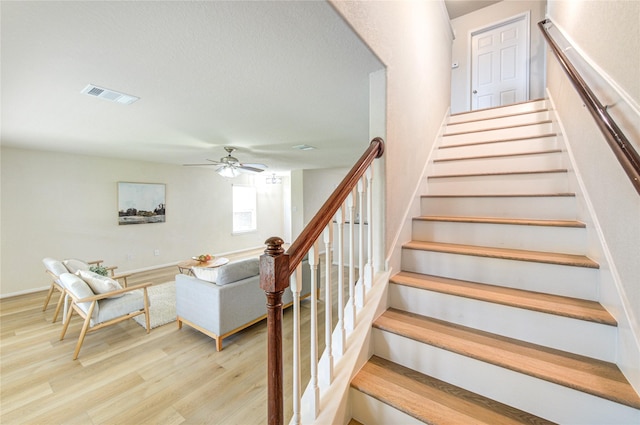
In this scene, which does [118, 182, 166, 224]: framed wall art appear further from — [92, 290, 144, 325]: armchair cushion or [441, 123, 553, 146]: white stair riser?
[441, 123, 553, 146]: white stair riser

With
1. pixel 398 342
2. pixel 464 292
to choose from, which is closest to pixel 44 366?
pixel 398 342

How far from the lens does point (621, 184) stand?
3.67ft

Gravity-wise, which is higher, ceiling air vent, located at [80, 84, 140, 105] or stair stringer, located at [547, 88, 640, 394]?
ceiling air vent, located at [80, 84, 140, 105]

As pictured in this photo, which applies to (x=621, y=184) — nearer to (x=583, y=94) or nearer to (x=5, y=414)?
(x=583, y=94)

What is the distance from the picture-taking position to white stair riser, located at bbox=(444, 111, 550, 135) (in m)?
2.60

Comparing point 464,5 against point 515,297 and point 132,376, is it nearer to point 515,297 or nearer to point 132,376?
point 515,297

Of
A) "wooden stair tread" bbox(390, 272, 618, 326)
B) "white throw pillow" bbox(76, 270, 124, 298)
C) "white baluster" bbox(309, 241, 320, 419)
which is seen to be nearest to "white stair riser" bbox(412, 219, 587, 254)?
"wooden stair tread" bbox(390, 272, 618, 326)

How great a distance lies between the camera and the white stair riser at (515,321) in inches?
45.2

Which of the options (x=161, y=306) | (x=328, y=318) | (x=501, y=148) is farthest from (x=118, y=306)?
(x=501, y=148)

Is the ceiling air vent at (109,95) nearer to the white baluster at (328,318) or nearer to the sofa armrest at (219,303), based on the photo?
the sofa armrest at (219,303)

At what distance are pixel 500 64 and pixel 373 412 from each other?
17.3ft

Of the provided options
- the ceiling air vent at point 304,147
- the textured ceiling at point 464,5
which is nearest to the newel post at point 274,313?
the ceiling air vent at point 304,147

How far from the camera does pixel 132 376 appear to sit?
2.16 m

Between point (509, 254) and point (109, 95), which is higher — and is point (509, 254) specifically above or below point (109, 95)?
below
